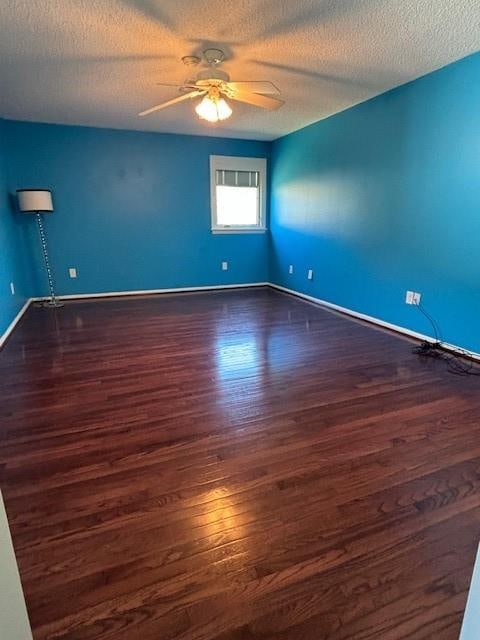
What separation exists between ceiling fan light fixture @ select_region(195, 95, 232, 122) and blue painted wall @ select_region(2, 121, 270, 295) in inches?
97.6

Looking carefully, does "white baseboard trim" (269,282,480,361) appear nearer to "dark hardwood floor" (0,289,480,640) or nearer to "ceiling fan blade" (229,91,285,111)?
"dark hardwood floor" (0,289,480,640)

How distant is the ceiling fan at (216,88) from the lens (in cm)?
252

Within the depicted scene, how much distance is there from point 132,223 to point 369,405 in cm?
418

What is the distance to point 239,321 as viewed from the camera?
3.98 metres

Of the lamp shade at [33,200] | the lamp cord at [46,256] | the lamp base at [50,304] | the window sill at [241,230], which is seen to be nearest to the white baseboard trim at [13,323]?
the lamp base at [50,304]

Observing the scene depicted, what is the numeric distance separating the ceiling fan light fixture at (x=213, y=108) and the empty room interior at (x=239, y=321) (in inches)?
0.5

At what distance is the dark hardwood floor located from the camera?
3.43 feet

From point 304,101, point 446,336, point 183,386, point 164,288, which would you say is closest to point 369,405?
point 183,386

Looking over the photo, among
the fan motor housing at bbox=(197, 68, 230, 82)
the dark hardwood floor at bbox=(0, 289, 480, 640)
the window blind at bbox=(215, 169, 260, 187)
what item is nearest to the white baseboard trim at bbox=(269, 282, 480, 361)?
the dark hardwood floor at bbox=(0, 289, 480, 640)

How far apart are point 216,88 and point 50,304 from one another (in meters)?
3.45

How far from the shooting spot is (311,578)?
1.13 meters

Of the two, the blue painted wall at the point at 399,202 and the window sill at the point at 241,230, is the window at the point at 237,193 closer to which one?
the window sill at the point at 241,230

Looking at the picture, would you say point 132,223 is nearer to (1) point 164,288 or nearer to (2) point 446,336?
(1) point 164,288

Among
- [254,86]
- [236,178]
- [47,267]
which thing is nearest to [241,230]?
[236,178]
